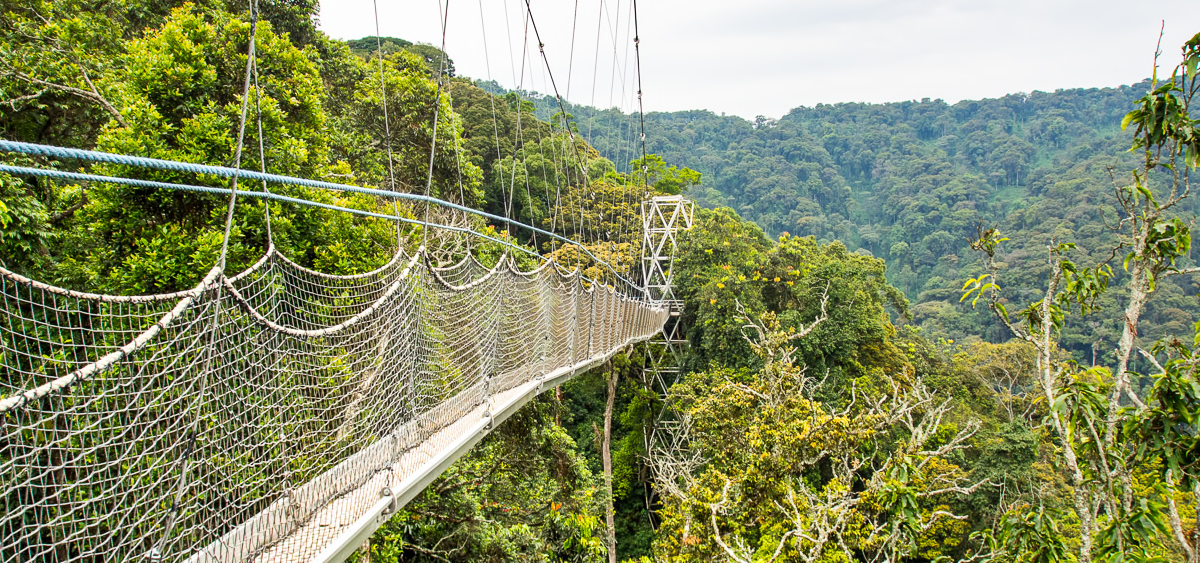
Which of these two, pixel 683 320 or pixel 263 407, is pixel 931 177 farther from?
pixel 263 407

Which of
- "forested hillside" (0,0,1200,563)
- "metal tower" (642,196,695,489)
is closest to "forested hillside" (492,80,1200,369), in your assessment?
"forested hillside" (0,0,1200,563)

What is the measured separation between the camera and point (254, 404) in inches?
59.7

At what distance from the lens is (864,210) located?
1720 inches

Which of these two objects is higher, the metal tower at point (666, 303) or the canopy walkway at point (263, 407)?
the canopy walkway at point (263, 407)

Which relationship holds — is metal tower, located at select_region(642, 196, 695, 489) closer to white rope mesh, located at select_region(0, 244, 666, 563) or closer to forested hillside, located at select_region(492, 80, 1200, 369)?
white rope mesh, located at select_region(0, 244, 666, 563)

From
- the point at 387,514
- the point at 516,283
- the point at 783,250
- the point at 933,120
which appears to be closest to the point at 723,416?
Answer: the point at 516,283

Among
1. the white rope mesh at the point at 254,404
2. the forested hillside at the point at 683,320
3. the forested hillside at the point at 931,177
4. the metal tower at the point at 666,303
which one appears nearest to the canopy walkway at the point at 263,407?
the white rope mesh at the point at 254,404

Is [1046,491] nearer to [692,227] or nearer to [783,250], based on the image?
[783,250]

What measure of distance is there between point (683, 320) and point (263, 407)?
11.3m

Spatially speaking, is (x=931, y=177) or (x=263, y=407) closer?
(x=263, y=407)

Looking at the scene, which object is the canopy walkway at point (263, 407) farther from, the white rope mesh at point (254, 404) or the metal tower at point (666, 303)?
the metal tower at point (666, 303)

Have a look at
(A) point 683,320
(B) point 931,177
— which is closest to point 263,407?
(A) point 683,320

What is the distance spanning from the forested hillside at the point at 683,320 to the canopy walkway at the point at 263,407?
0.37 m

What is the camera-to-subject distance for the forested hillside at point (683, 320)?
2.08 m
